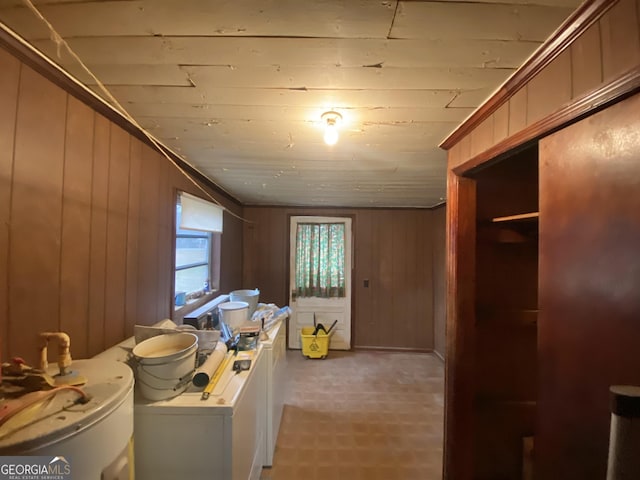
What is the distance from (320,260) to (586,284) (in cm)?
342

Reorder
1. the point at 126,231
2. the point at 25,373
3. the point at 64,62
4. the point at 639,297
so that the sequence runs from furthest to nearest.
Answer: the point at 126,231
the point at 64,62
the point at 25,373
the point at 639,297

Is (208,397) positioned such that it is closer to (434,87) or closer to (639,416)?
(639,416)

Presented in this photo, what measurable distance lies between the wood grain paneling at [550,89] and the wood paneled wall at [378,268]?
3159 millimetres

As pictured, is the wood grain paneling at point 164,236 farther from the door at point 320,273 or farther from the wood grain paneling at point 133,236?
the door at point 320,273

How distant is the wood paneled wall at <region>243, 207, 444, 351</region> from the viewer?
158 inches

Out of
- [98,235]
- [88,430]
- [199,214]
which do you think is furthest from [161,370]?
[199,214]

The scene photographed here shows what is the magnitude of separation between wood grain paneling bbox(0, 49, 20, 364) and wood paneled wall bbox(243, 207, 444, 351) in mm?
3228

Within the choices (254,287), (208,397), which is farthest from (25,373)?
(254,287)

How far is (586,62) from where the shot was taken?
2.33 feet

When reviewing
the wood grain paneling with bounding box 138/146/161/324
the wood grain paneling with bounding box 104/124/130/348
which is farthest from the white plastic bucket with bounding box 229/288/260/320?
the wood grain paneling with bounding box 104/124/130/348

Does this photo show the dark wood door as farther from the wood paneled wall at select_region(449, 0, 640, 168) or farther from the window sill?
the window sill

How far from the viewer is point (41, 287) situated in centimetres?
96

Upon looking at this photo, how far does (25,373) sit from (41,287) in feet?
1.13

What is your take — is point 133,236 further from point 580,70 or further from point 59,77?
point 580,70
